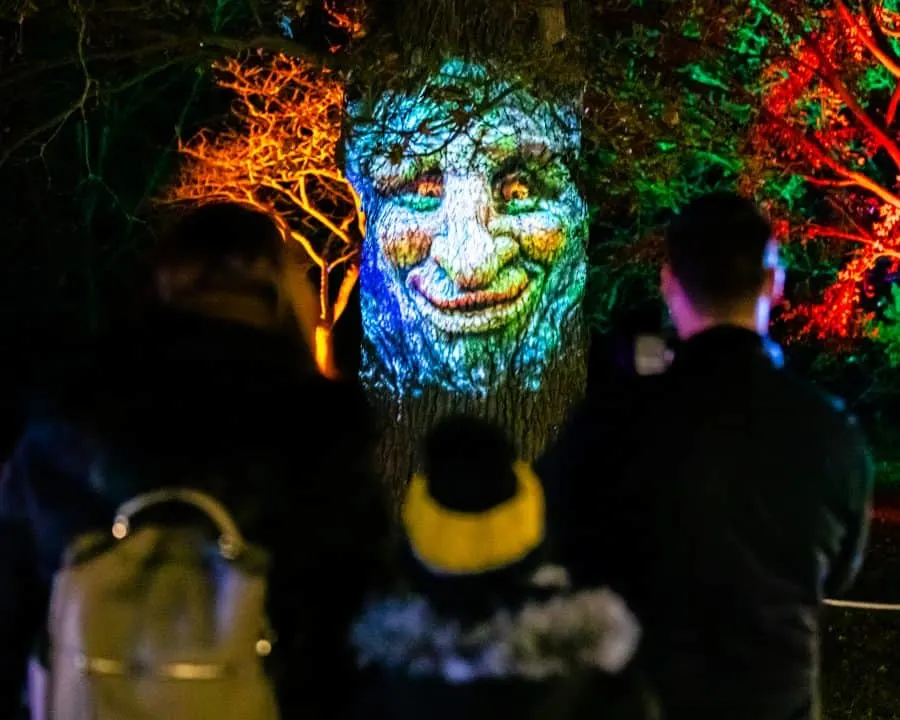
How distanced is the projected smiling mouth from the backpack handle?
11.9 ft

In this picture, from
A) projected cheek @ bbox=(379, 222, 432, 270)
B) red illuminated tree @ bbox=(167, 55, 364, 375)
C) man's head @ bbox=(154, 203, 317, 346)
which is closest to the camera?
man's head @ bbox=(154, 203, 317, 346)

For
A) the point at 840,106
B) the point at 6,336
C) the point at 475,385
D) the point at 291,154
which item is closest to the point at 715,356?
the point at 475,385

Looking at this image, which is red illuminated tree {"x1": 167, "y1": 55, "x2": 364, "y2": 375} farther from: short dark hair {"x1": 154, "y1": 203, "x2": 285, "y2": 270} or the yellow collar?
the yellow collar

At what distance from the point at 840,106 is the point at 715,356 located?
987cm

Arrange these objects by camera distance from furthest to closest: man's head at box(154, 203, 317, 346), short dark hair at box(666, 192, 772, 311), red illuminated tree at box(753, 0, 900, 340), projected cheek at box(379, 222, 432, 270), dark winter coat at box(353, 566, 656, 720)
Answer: red illuminated tree at box(753, 0, 900, 340)
projected cheek at box(379, 222, 432, 270)
short dark hair at box(666, 192, 772, 311)
man's head at box(154, 203, 317, 346)
dark winter coat at box(353, 566, 656, 720)

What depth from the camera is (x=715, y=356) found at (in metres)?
2.33

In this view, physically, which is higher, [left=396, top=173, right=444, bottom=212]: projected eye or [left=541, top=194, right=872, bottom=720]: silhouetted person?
[left=396, top=173, right=444, bottom=212]: projected eye

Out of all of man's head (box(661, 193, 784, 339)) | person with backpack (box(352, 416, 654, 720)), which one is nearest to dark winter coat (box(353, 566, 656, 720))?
person with backpack (box(352, 416, 654, 720))

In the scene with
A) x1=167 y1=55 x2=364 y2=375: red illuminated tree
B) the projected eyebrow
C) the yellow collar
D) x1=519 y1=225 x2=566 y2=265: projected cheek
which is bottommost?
the yellow collar

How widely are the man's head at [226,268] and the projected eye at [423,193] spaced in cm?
333

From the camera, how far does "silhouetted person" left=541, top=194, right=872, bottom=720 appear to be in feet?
7.39

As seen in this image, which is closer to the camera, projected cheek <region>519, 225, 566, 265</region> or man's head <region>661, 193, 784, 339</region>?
man's head <region>661, 193, 784, 339</region>

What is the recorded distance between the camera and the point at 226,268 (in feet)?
7.39

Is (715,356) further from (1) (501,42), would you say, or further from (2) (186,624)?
(1) (501,42)
